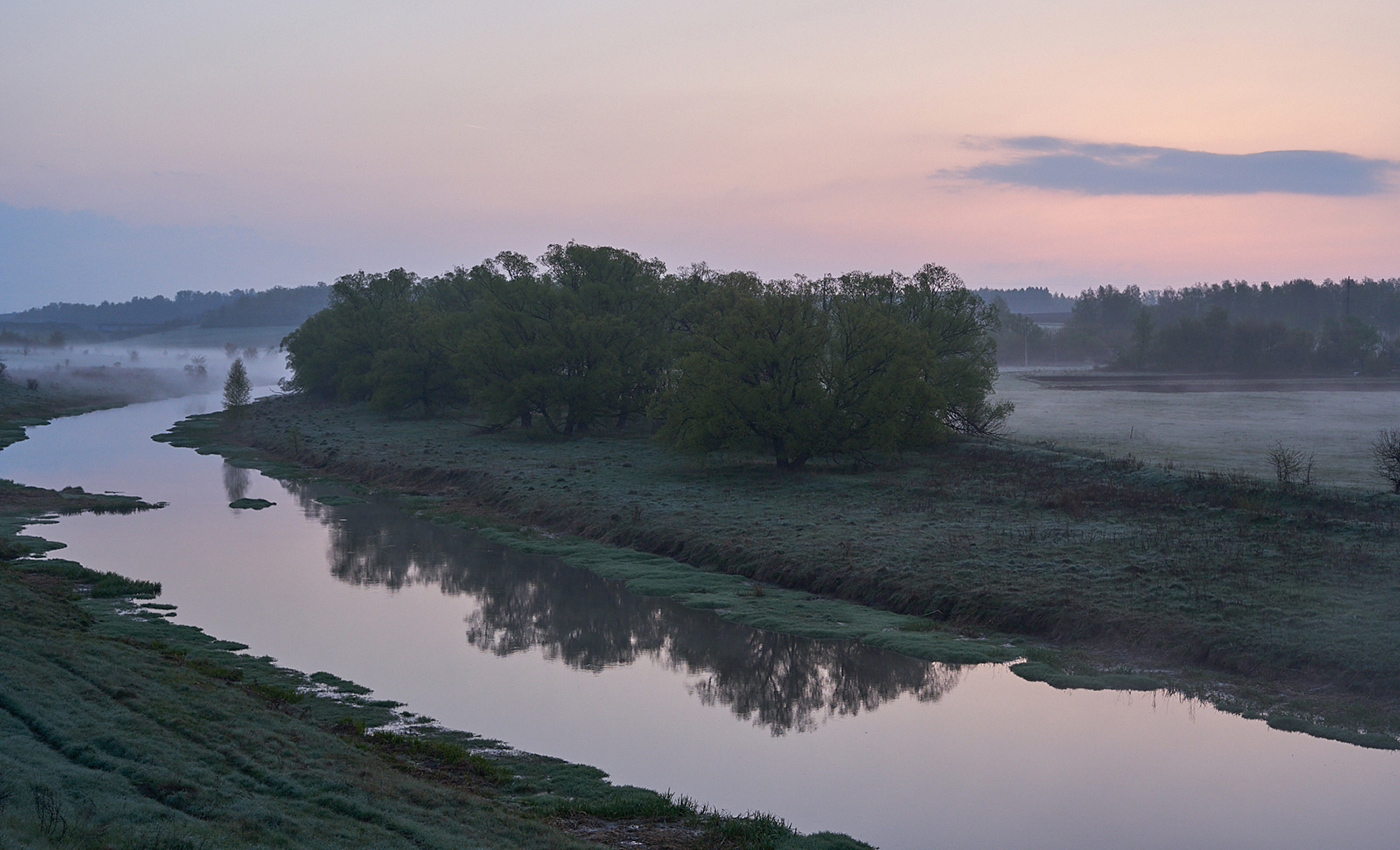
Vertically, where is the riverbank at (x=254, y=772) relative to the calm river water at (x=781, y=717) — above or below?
above

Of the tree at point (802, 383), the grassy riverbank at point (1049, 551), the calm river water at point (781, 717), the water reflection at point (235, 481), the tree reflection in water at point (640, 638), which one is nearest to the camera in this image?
the calm river water at point (781, 717)

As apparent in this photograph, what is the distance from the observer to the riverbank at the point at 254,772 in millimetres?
9703

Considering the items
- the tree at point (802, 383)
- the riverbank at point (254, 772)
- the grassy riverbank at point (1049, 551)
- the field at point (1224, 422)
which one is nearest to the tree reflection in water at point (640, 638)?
the grassy riverbank at point (1049, 551)

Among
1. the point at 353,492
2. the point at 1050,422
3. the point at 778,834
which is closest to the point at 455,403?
the point at 353,492

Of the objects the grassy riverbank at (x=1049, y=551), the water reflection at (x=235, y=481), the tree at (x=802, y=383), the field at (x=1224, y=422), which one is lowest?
the water reflection at (x=235, y=481)

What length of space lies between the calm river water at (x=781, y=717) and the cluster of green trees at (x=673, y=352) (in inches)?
639

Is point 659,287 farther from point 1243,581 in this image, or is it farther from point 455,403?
point 1243,581

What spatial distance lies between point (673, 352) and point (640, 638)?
126 ft

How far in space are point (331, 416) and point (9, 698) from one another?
77634 mm

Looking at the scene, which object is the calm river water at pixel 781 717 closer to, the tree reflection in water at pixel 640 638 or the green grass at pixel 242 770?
the tree reflection in water at pixel 640 638

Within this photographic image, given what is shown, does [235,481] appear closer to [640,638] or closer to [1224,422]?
[640,638]

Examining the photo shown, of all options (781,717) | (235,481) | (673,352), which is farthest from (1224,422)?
(235,481)

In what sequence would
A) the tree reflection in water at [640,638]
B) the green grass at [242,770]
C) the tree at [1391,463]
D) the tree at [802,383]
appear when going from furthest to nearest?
1. the tree at [802,383]
2. the tree at [1391,463]
3. the tree reflection in water at [640,638]
4. the green grass at [242,770]

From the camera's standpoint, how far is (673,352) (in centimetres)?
6169
